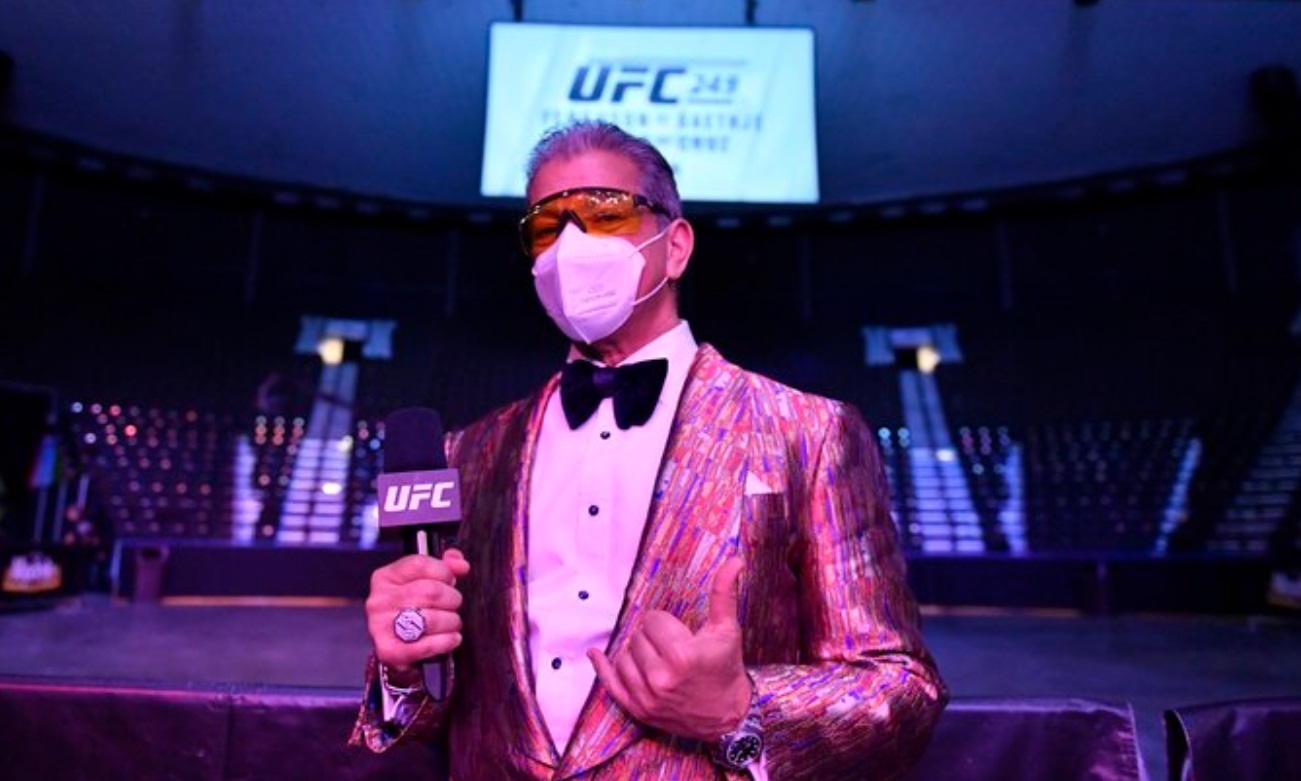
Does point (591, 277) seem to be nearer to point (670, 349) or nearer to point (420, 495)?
point (670, 349)

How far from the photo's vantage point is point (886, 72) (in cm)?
902

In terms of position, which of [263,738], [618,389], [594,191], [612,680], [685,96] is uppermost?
[685,96]

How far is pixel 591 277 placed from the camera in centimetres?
111

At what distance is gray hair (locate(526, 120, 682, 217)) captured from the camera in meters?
1.10

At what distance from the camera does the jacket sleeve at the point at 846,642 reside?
84cm

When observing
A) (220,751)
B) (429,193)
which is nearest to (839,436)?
(220,751)

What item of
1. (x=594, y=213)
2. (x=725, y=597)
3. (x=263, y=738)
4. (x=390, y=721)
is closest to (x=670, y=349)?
(x=594, y=213)

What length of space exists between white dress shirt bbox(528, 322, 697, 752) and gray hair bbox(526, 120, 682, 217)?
0.25 meters

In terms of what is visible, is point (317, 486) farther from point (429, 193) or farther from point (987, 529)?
point (987, 529)

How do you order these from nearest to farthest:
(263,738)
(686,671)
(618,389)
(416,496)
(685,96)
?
1. (686,671)
2. (416,496)
3. (618,389)
4. (263,738)
5. (685,96)

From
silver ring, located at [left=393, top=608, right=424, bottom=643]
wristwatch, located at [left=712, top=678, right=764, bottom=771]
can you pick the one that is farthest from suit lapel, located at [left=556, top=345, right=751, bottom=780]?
silver ring, located at [left=393, top=608, right=424, bottom=643]

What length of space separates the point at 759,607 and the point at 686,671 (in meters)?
0.22

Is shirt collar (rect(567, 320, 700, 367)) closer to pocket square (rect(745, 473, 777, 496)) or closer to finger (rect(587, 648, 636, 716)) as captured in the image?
pocket square (rect(745, 473, 777, 496))

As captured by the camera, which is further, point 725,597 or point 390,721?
point 390,721
